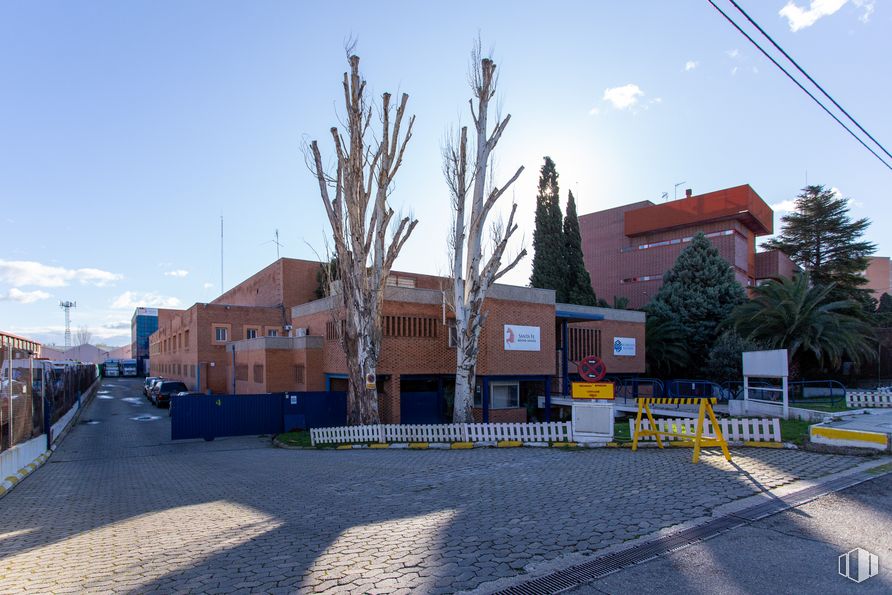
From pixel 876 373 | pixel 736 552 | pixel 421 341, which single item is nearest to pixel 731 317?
pixel 876 373

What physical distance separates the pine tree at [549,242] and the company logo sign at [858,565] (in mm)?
34187

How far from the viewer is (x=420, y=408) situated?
23.4 meters

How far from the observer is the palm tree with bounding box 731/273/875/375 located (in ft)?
94.2

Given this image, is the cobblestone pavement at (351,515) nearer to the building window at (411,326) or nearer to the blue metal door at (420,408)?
the building window at (411,326)

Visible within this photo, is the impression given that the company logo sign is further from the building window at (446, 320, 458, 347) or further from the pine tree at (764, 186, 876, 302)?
the pine tree at (764, 186, 876, 302)

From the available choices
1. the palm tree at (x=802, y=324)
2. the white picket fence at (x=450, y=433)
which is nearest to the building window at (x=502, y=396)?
the white picket fence at (x=450, y=433)

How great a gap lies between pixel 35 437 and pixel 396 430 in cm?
1073

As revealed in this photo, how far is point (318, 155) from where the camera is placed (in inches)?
845

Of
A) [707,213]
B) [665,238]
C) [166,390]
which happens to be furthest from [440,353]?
[665,238]

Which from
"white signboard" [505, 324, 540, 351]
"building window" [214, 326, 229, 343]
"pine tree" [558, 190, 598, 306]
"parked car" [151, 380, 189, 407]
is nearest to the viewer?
"white signboard" [505, 324, 540, 351]

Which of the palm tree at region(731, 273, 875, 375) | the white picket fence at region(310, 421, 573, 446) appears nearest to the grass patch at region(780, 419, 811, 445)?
the white picket fence at region(310, 421, 573, 446)

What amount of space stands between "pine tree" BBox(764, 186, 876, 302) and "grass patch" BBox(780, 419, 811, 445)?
103ft

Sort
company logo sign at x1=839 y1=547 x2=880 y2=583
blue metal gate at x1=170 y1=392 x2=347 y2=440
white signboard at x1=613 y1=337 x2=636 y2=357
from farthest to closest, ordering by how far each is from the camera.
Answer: white signboard at x1=613 y1=337 x2=636 y2=357, blue metal gate at x1=170 y1=392 x2=347 y2=440, company logo sign at x1=839 y1=547 x2=880 y2=583

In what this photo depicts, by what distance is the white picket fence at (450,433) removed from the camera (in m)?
17.2
